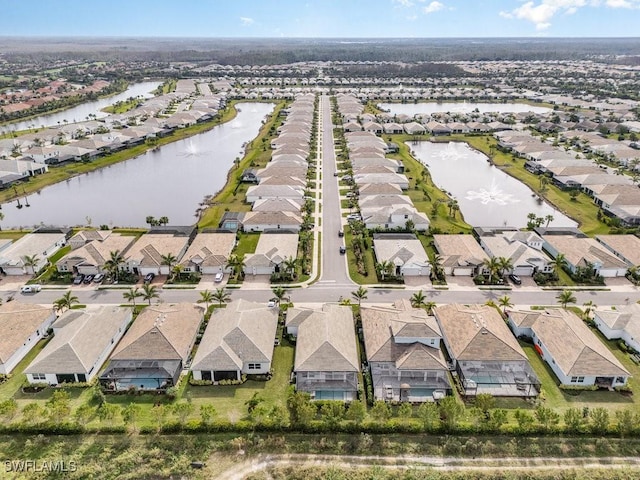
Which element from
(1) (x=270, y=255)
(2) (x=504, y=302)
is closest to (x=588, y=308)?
(2) (x=504, y=302)

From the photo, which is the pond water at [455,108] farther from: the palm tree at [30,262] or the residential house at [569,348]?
the palm tree at [30,262]

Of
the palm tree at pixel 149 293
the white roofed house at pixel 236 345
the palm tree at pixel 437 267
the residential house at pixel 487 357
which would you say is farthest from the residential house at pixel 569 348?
the palm tree at pixel 149 293

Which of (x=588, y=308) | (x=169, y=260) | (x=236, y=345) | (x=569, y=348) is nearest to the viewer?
(x=569, y=348)

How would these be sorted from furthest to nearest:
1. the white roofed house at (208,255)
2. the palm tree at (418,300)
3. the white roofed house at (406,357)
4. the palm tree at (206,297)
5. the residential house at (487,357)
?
the white roofed house at (208,255) < the palm tree at (206,297) < the palm tree at (418,300) < the residential house at (487,357) < the white roofed house at (406,357)

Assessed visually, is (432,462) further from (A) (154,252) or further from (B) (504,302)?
(A) (154,252)

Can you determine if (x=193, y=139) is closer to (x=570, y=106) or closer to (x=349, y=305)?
(x=349, y=305)

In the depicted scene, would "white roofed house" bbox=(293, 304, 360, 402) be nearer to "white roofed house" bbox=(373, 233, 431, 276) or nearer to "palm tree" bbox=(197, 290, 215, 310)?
"palm tree" bbox=(197, 290, 215, 310)

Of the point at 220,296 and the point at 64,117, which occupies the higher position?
the point at 64,117
